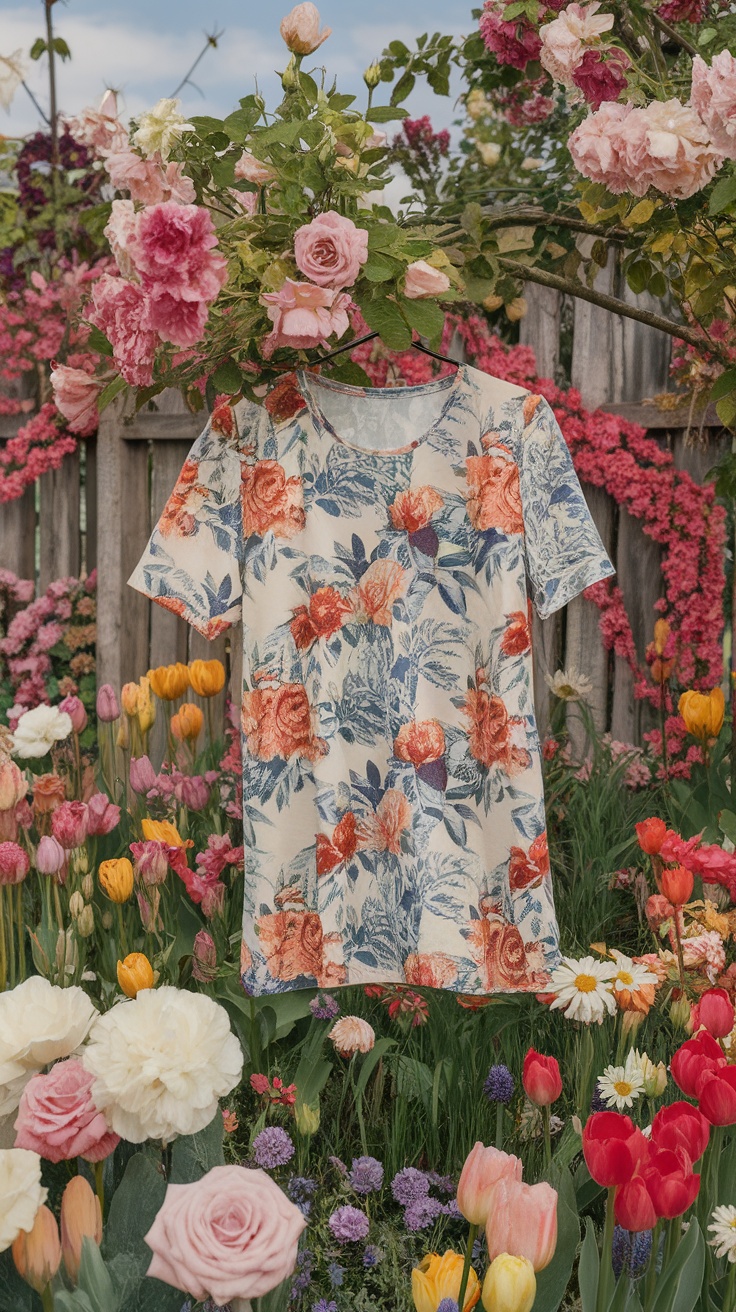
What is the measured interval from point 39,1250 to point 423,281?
1288 mm

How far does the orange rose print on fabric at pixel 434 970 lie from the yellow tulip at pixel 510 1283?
891 mm

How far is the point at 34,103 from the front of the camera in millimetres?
4160

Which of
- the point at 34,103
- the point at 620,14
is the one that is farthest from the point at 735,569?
the point at 34,103

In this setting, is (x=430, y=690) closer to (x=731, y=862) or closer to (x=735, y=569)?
(x=731, y=862)

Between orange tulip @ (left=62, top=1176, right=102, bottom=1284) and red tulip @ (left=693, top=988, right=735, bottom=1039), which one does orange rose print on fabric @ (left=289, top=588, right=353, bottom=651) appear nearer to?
red tulip @ (left=693, top=988, right=735, bottom=1039)

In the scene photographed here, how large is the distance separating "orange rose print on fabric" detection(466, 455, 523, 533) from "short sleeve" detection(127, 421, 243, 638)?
0.41m

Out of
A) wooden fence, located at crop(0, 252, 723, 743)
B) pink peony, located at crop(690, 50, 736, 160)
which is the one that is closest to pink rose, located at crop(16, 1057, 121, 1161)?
pink peony, located at crop(690, 50, 736, 160)

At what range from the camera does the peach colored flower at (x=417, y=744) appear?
1744 mm

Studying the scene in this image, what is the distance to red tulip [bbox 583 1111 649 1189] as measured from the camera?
0.90 metres

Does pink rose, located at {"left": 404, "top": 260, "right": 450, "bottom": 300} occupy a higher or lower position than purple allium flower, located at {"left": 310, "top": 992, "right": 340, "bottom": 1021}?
higher

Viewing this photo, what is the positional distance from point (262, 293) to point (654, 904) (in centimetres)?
113

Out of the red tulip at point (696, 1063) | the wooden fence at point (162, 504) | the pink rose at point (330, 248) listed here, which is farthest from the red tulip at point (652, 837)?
the wooden fence at point (162, 504)

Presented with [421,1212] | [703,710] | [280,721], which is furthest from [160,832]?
[703,710]

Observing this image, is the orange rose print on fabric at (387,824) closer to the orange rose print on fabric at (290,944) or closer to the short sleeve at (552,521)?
the orange rose print on fabric at (290,944)
